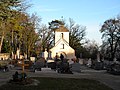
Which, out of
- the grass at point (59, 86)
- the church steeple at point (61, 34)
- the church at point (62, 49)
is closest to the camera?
the grass at point (59, 86)

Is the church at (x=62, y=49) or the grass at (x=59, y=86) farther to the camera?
the church at (x=62, y=49)

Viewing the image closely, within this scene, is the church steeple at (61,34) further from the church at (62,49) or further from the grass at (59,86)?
the grass at (59,86)

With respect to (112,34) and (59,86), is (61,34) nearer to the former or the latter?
(112,34)

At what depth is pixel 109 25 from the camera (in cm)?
9069

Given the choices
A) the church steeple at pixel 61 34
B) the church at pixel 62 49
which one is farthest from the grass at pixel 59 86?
the church steeple at pixel 61 34

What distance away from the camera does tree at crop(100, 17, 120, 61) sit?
88.7 metres

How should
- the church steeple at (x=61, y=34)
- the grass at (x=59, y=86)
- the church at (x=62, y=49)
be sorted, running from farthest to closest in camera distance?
the church steeple at (x=61, y=34), the church at (x=62, y=49), the grass at (x=59, y=86)

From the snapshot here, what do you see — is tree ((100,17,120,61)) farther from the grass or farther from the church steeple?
the grass

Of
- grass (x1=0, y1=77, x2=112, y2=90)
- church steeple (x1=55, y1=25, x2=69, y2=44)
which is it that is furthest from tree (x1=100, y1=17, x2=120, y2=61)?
grass (x1=0, y1=77, x2=112, y2=90)

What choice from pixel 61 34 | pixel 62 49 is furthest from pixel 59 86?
pixel 61 34

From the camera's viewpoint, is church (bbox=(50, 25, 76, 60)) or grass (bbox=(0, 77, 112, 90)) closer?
grass (bbox=(0, 77, 112, 90))

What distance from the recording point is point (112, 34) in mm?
89812

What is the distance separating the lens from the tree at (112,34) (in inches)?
3492

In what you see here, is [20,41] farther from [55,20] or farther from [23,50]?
[55,20]
